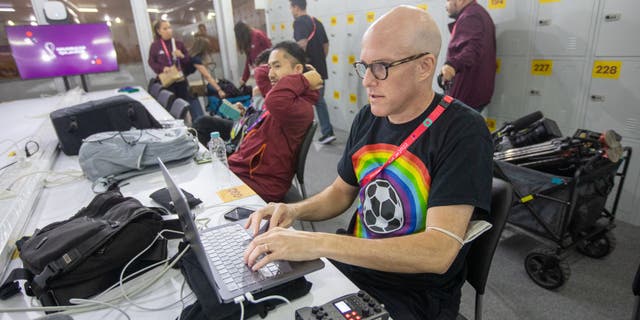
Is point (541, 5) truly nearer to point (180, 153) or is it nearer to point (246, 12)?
point (180, 153)

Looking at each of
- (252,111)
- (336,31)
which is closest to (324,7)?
(336,31)

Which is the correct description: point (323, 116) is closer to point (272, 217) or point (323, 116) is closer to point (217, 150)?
point (217, 150)

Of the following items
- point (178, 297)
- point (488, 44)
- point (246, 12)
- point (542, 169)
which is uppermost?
point (246, 12)

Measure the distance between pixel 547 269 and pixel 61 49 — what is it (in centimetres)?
579

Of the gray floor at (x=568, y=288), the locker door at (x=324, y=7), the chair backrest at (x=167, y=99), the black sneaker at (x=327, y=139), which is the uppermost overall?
the locker door at (x=324, y=7)

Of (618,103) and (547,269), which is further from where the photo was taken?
(618,103)

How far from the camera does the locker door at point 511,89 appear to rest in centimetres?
271

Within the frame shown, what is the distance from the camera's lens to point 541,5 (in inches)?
98.3

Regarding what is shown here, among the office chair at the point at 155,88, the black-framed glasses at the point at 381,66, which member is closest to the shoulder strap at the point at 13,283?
the black-framed glasses at the point at 381,66

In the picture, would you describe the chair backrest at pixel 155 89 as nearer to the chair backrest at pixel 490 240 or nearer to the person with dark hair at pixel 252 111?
the person with dark hair at pixel 252 111

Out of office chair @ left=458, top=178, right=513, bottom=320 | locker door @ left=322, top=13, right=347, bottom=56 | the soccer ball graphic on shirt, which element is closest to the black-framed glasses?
the soccer ball graphic on shirt

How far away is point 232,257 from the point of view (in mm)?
922

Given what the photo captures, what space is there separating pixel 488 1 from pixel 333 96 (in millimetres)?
2487

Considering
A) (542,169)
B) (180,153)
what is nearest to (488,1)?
(542,169)
